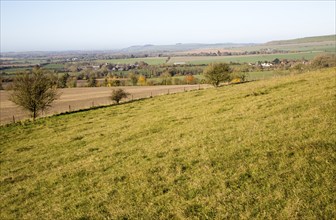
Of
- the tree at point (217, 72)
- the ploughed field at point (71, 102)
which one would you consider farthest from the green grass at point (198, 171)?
the tree at point (217, 72)

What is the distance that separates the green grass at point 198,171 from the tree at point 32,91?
19106 millimetres

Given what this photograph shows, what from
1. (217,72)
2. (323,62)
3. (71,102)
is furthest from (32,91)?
(323,62)

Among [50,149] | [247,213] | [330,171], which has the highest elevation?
[330,171]

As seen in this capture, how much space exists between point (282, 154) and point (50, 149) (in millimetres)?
15884

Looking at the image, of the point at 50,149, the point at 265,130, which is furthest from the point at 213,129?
the point at 50,149

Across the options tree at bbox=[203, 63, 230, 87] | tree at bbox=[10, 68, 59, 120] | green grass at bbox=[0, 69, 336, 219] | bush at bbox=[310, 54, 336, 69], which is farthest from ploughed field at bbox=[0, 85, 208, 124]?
green grass at bbox=[0, 69, 336, 219]

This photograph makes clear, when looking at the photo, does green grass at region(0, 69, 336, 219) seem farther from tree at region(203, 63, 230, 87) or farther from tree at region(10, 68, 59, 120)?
tree at region(203, 63, 230, 87)

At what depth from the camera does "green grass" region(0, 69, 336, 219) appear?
26.6 feet

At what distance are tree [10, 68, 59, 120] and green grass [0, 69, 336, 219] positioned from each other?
19.1m

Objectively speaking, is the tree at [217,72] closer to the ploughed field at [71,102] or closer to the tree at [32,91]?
the ploughed field at [71,102]

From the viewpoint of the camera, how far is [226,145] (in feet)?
42.2

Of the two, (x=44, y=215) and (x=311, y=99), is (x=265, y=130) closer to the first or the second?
(x=311, y=99)

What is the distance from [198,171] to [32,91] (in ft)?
108

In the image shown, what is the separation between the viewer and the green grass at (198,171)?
8.10m
